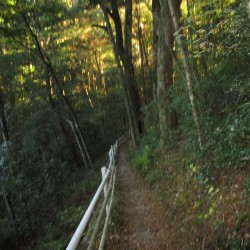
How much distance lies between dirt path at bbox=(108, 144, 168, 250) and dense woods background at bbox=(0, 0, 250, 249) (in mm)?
1100

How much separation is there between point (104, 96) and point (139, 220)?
3228 cm

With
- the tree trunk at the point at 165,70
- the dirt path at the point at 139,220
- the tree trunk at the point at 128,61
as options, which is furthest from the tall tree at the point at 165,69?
the tree trunk at the point at 128,61

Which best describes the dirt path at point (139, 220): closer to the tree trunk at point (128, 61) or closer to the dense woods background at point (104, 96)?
A: the dense woods background at point (104, 96)

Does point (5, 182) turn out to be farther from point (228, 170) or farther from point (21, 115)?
point (21, 115)

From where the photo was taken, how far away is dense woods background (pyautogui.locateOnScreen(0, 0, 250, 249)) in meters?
7.52

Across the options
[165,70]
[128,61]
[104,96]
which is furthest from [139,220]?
[104,96]

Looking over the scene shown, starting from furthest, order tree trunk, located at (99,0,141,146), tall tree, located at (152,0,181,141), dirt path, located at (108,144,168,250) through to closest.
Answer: tree trunk, located at (99,0,141,146)
tall tree, located at (152,0,181,141)
dirt path, located at (108,144,168,250)

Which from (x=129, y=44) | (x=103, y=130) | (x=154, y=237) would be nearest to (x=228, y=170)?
(x=154, y=237)

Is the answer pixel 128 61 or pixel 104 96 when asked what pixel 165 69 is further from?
pixel 104 96

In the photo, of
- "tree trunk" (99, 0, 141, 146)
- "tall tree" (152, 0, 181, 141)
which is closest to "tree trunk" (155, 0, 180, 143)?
"tall tree" (152, 0, 181, 141)

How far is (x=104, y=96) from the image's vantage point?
39.7 meters

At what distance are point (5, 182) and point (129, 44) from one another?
1087 centimetres

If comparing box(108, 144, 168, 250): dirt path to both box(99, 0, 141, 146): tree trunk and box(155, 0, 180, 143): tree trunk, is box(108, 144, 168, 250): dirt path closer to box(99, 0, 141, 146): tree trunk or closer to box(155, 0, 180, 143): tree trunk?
box(155, 0, 180, 143): tree trunk

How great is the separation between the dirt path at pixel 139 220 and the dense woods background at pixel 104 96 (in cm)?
110
